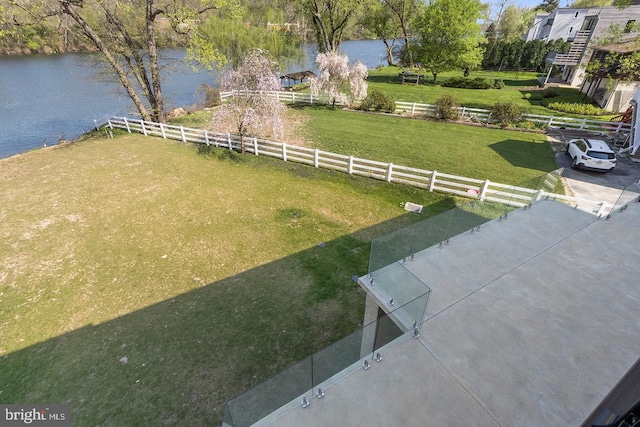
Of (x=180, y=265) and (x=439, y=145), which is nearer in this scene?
(x=180, y=265)

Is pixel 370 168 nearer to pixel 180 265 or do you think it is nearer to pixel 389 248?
pixel 389 248

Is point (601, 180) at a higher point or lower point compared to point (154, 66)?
lower

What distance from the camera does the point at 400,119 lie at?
24.9 m

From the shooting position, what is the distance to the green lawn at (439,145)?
16.0 metres

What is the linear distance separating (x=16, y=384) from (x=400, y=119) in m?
25.4

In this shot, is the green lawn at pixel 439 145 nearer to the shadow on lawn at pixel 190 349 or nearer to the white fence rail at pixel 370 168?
the white fence rail at pixel 370 168

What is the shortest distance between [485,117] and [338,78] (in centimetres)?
1262

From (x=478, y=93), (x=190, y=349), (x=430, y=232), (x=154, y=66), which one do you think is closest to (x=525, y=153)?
(x=430, y=232)

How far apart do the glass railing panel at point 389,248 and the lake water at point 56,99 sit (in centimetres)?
2305

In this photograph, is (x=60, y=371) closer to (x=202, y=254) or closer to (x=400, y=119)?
(x=202, y=254)

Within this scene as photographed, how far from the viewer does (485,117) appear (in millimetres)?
23984

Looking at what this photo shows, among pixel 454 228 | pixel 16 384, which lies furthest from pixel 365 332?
pixel 16 384

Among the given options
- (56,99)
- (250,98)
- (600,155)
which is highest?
(250,98)
